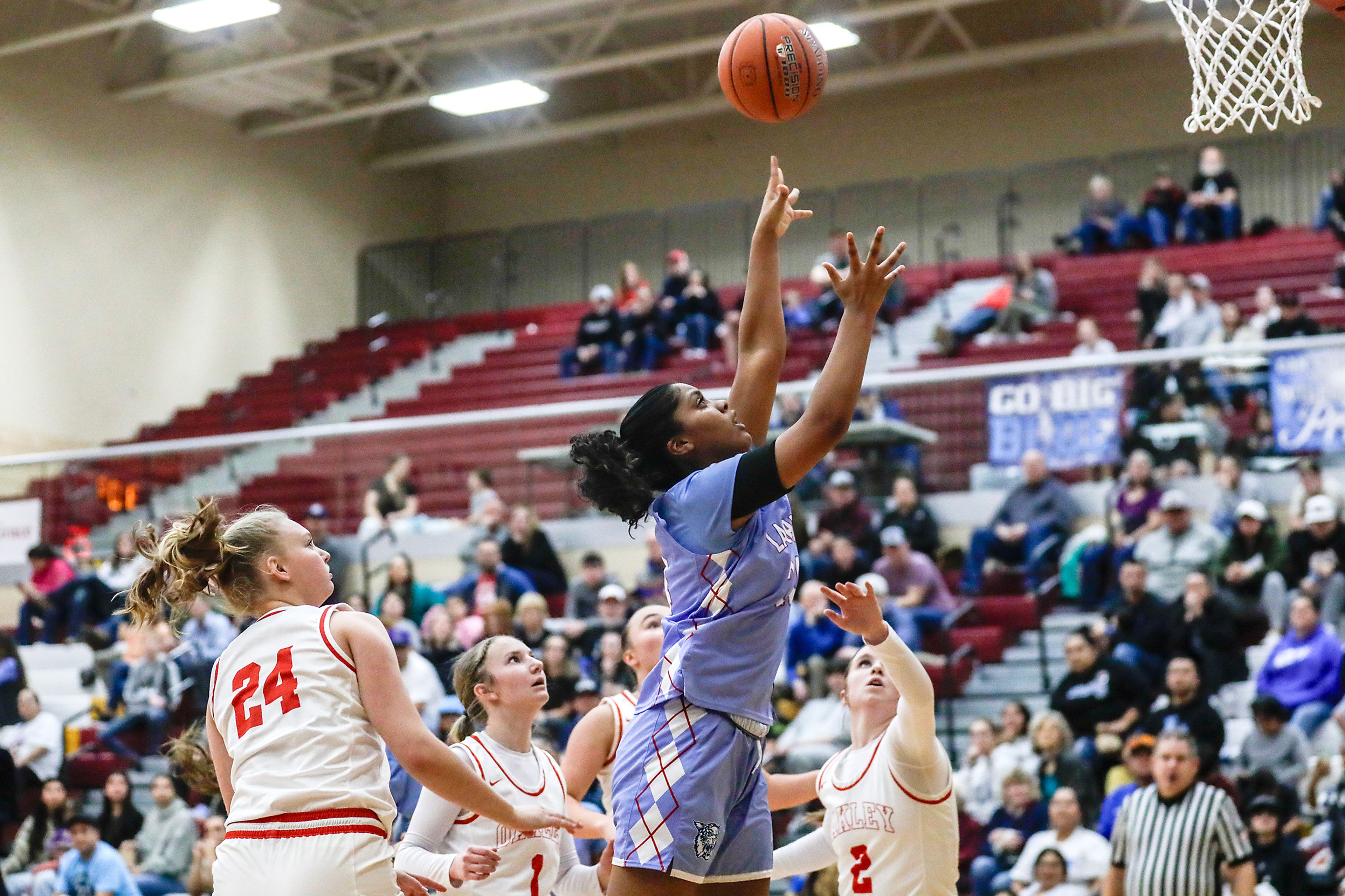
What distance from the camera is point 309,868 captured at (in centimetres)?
363

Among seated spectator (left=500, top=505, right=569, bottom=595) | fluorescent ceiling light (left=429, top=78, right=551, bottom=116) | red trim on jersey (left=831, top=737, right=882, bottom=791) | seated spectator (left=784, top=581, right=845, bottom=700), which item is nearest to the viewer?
red trim on jersey (left=831, top=737, right=882, bottom=791)

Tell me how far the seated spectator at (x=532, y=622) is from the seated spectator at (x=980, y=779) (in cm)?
301

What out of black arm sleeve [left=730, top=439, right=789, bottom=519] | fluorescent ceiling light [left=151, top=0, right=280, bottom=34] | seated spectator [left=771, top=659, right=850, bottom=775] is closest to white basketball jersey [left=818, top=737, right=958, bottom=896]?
black arm sleeve [left=730, top=439, right=789, bottom=519]

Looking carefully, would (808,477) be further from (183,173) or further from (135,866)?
(183,173)

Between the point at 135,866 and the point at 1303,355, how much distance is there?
8.22m

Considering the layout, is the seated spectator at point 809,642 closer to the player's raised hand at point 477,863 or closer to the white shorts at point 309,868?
the player's raised hand at point 477,863

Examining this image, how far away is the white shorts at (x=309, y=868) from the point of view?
3.63m

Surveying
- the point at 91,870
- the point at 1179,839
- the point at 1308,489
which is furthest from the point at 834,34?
the point at 1179,839

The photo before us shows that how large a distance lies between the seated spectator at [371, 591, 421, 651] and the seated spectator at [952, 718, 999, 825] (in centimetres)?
410

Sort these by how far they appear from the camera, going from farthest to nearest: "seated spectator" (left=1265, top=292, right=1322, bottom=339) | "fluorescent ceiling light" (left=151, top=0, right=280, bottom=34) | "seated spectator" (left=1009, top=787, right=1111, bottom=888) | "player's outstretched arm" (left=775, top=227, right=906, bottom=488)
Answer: "fluorescent ceiling light" (left=151, top=0, right=280, bottom=34) < "seated spectator" (left=1265, top=292, right=1322, bottom=339) < "seated spectator" (left=1009, top=787, right=1111, bottom=888) < "player's outstretched arm" (left=775, top=227, right=906, bottom=488)

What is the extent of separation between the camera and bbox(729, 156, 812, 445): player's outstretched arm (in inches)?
164

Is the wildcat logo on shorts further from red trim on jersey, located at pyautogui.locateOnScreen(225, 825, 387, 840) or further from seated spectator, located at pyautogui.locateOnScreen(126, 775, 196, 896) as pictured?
seated spectator, located at pyautogui.locateOnScreen(126, 775, 196, 896)

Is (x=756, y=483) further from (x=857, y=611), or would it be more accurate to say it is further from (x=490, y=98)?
(x=490, y=98)

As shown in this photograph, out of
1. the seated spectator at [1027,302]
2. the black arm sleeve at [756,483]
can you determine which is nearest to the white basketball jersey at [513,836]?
the black arm sleeve at [756,483]
